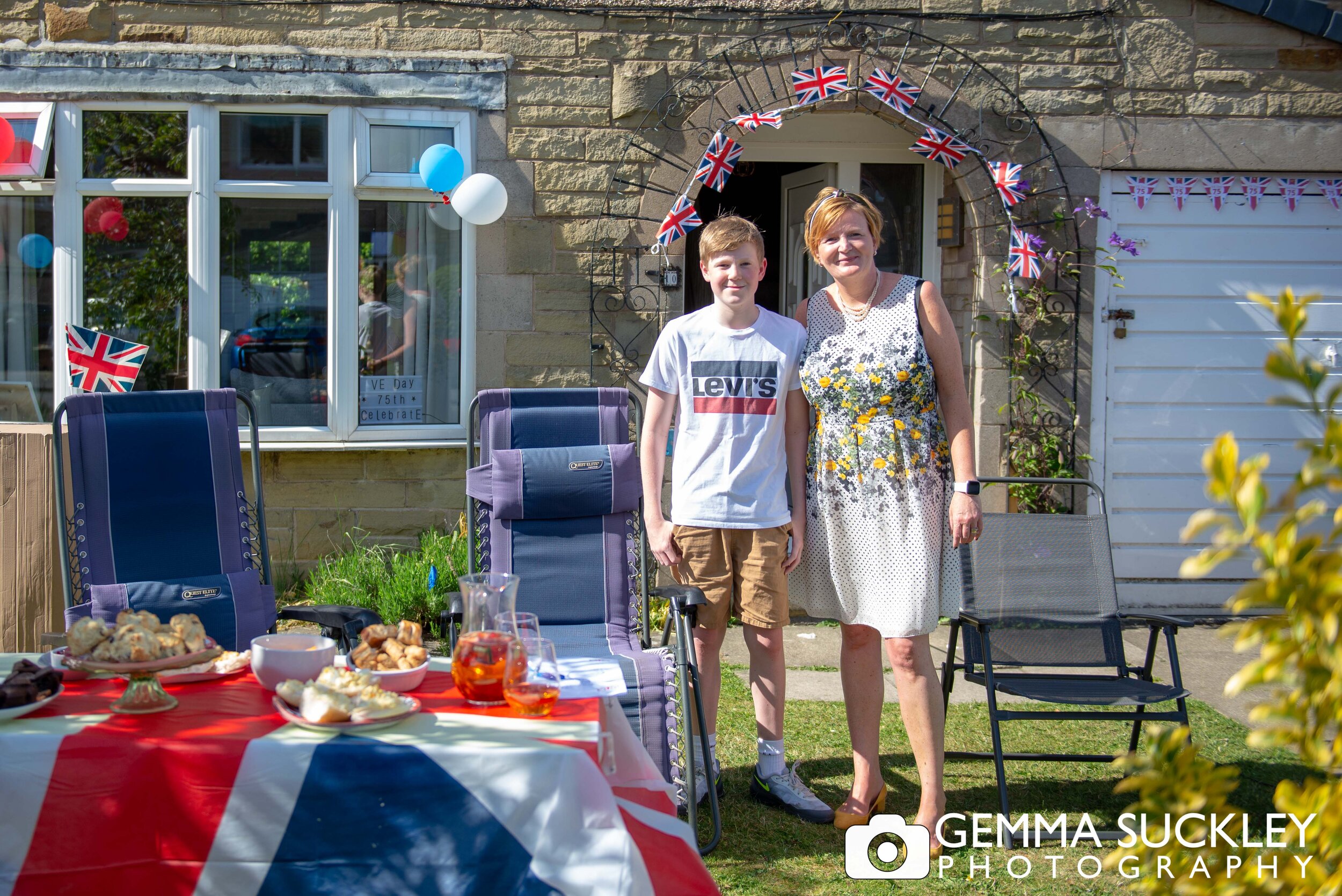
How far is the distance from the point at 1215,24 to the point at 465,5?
389 centimetres

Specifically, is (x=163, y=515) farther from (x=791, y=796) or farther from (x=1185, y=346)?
(x=1185, y=346)

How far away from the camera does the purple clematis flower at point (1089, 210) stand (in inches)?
221

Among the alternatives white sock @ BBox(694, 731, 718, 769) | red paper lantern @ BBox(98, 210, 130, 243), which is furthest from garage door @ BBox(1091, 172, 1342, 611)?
red paper lantern @ BBox(98, 210, 130, 243)

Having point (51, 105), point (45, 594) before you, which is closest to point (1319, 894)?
point (45, 594)

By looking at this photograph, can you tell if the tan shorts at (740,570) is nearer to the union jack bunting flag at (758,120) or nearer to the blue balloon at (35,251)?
the union jack bunting flag at (758,120)

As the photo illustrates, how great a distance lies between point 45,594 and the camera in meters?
3.65

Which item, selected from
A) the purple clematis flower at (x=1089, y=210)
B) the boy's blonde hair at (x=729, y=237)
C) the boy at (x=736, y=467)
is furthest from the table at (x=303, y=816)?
the purple clematis flower at (x=1089, y=210)

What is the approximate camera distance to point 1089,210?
5.61 metres

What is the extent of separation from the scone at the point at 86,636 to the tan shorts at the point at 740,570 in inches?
64.4

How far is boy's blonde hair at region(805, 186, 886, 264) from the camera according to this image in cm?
308

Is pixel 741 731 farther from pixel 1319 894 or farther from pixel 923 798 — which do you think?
pixel 1319 894

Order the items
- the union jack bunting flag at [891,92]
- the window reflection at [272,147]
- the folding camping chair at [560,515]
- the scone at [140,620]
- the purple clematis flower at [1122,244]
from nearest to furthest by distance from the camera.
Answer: the scone at [140,620]
the folding camping chair at [560,515]
the union jack bunting flag at [891,92]
the window reflection at [272,147]
the purple clematis flower at [1122,244]

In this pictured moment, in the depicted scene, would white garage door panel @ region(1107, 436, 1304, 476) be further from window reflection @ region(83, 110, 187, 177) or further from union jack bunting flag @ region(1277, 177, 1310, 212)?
window reflection @ region(83, 110, 187, 177)

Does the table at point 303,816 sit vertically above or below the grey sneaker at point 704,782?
above
